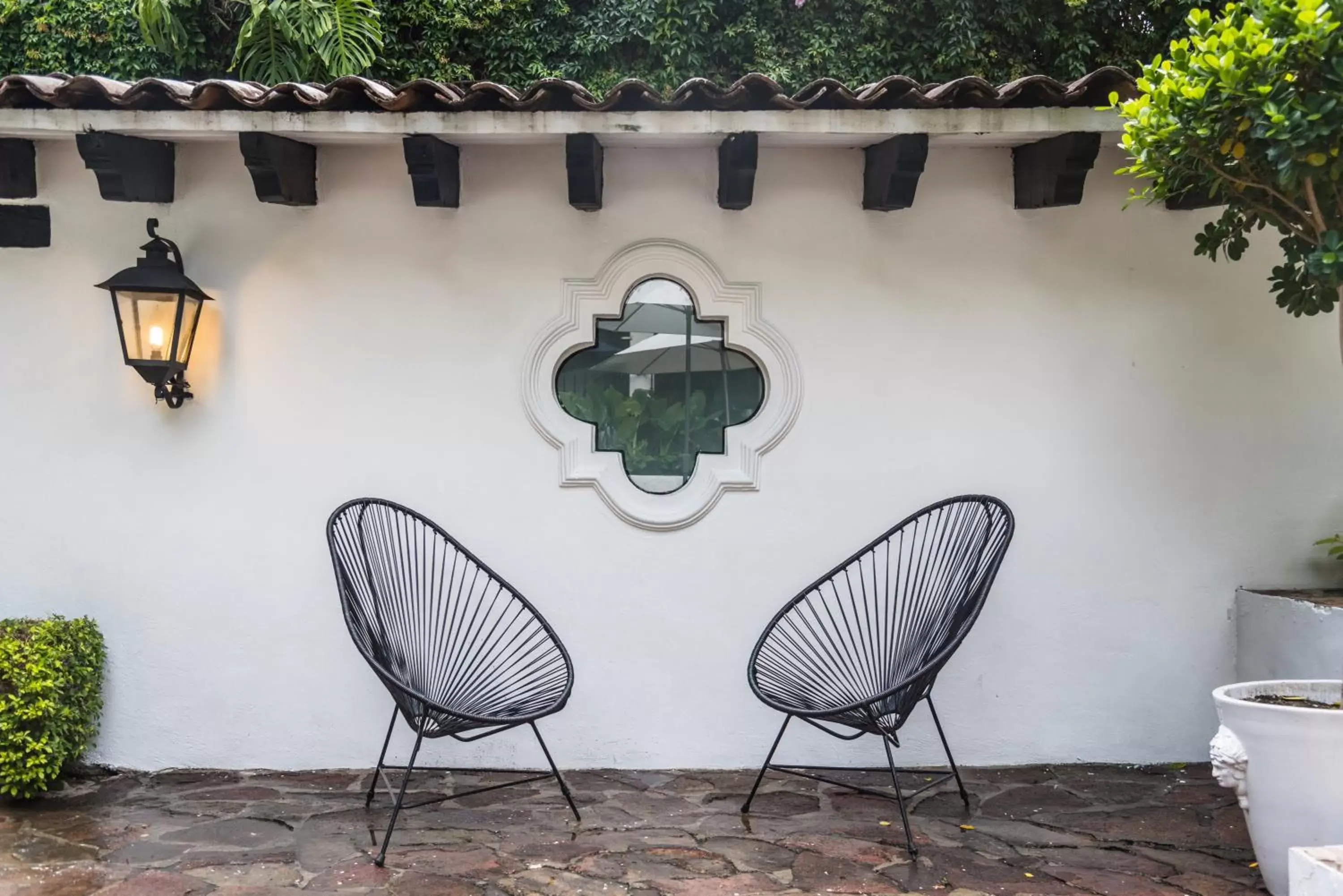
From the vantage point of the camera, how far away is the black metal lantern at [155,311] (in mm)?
3814

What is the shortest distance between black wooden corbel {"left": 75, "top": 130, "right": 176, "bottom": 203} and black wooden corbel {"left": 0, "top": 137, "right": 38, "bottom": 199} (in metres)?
0.24

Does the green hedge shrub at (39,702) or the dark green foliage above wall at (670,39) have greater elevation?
the dark green foliage above wall at (670,39)

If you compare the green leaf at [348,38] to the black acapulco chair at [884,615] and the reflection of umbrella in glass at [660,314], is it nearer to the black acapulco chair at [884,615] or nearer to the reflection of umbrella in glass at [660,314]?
the reflection of umbrella in glass at [660,314]

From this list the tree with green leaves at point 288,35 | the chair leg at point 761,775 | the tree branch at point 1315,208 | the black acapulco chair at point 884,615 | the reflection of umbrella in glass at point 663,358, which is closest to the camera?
the tree branch at point 1315,208

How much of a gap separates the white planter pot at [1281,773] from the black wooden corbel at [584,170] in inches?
107

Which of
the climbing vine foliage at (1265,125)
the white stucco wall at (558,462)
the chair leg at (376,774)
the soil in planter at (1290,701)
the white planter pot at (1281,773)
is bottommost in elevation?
the chair leg at (376,774)

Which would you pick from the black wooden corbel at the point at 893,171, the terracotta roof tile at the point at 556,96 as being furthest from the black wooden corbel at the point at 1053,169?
the black wooden corbel at the point at 893,171

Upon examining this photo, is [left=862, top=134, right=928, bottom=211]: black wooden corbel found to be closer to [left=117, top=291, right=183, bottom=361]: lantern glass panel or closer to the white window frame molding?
the white window frame molding

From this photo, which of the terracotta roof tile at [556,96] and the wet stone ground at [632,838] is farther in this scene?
the terracotta roof tile at [556,96]

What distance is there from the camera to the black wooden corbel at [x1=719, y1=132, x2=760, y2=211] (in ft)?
12.2

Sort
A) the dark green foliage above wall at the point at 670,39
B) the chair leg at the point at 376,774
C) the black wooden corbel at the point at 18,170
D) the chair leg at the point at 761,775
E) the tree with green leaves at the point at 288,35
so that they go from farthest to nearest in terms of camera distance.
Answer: the dark green foliage above wall at the point at 670,39, the tree with green leaves at the point at 288,35, the black wooden corbel at the point at 18,170, the chair leg at the point at 376,774, the chair leg at the point at 761,775

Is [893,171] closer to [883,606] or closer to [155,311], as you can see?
[883,606]

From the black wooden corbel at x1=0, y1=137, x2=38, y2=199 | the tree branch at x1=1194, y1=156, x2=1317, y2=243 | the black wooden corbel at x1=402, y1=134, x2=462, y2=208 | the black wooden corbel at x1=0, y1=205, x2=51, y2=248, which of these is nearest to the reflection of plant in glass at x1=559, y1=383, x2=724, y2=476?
the black wooden corbel at x1=402, y1=134, x2=462, y2=208

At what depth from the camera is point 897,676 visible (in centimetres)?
384
